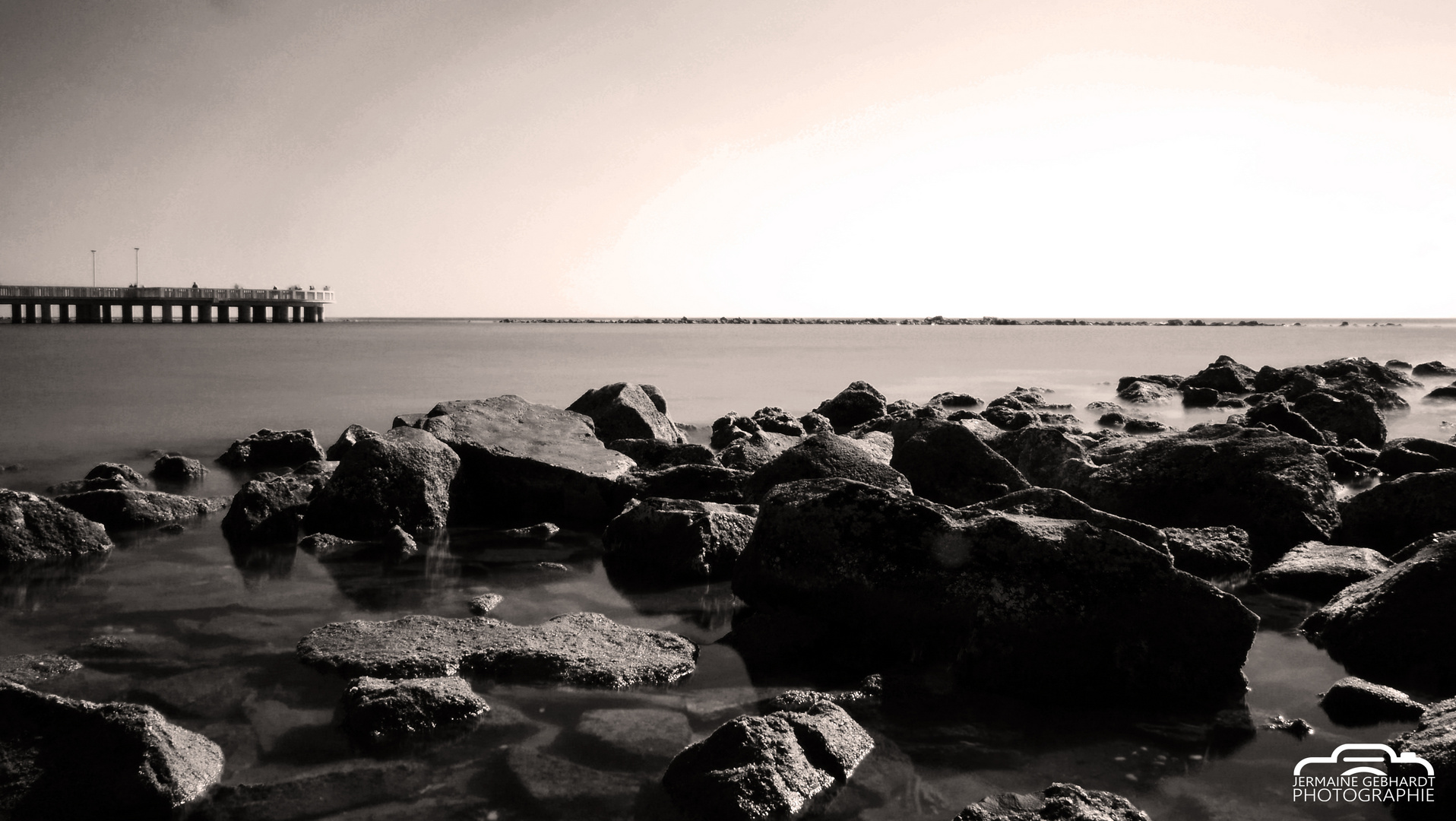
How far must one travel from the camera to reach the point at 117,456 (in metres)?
13.5

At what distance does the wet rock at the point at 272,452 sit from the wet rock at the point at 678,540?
7200mm

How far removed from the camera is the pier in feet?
274

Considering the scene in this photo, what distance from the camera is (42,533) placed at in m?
7.21

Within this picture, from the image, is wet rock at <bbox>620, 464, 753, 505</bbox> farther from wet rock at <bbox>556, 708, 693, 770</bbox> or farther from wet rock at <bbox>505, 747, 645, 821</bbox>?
wet rock at <bbox>505, 747, 645, 821</bbox>

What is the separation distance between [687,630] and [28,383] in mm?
27356

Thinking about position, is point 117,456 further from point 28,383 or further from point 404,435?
point 28,383

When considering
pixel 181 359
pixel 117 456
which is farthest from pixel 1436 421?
pixel 181 359

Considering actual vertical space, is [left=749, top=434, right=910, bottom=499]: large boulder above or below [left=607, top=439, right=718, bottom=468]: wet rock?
above

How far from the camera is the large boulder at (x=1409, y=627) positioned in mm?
4922

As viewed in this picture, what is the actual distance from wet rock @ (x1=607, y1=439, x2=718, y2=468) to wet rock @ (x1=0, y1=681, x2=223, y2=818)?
6.14 metres

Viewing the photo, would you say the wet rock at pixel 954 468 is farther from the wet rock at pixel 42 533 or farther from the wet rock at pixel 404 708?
the wet rock at pixel 42 533

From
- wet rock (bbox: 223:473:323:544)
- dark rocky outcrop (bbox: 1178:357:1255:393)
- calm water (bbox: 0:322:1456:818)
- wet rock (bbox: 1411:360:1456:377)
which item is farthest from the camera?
wet rock (bbox: 1411:360:1456:377)

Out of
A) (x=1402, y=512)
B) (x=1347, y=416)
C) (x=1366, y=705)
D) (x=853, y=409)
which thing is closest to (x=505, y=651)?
(x=1366, y=705)

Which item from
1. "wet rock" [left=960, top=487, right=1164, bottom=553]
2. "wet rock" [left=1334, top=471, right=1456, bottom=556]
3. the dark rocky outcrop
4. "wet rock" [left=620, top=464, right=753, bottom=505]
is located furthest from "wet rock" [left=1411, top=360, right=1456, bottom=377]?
"wet rock" [left=960, top=487, right=1164, bottom=553]
